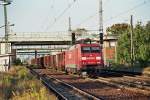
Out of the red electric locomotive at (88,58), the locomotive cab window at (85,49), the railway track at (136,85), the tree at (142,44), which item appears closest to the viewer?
the railway track at (136,85)

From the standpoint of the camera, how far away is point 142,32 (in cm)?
5725

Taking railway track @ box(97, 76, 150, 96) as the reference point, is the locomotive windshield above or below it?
above

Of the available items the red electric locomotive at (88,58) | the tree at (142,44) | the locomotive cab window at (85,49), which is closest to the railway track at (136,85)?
the red electric locomotive at (88,58)

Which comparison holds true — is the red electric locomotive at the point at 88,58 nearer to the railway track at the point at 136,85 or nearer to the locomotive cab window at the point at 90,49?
the locomotive cab window at the point at 90,49

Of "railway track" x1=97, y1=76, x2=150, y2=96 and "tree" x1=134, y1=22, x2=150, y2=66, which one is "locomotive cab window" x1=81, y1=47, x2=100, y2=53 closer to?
"railway track" x1=97, y1=76, x2=150, y2=96

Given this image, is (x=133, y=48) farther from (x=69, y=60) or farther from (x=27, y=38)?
(x=27, y=38)

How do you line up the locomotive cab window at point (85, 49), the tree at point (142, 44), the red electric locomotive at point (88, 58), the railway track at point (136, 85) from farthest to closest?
the tree at point (142, 44), the locomotive cab window at point (85, 49), the red electric locomotive at point (88, 58), the railway track at point (136, 85)

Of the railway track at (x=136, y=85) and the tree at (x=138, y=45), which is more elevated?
the tree at (x=138, y=45)

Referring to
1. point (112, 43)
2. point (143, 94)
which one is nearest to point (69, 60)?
point (143, 94)

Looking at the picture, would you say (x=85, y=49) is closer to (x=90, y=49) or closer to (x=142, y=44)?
(x=90, y=49)

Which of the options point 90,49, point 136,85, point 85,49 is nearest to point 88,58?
point 85,49

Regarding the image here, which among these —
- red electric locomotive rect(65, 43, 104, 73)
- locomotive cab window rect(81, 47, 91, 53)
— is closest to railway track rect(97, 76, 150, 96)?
red electric locomotive rect(65, 43, 104, 73)

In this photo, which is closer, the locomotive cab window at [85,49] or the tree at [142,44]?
the locomotive cab window at [85,49]

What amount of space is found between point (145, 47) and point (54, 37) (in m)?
30.7
